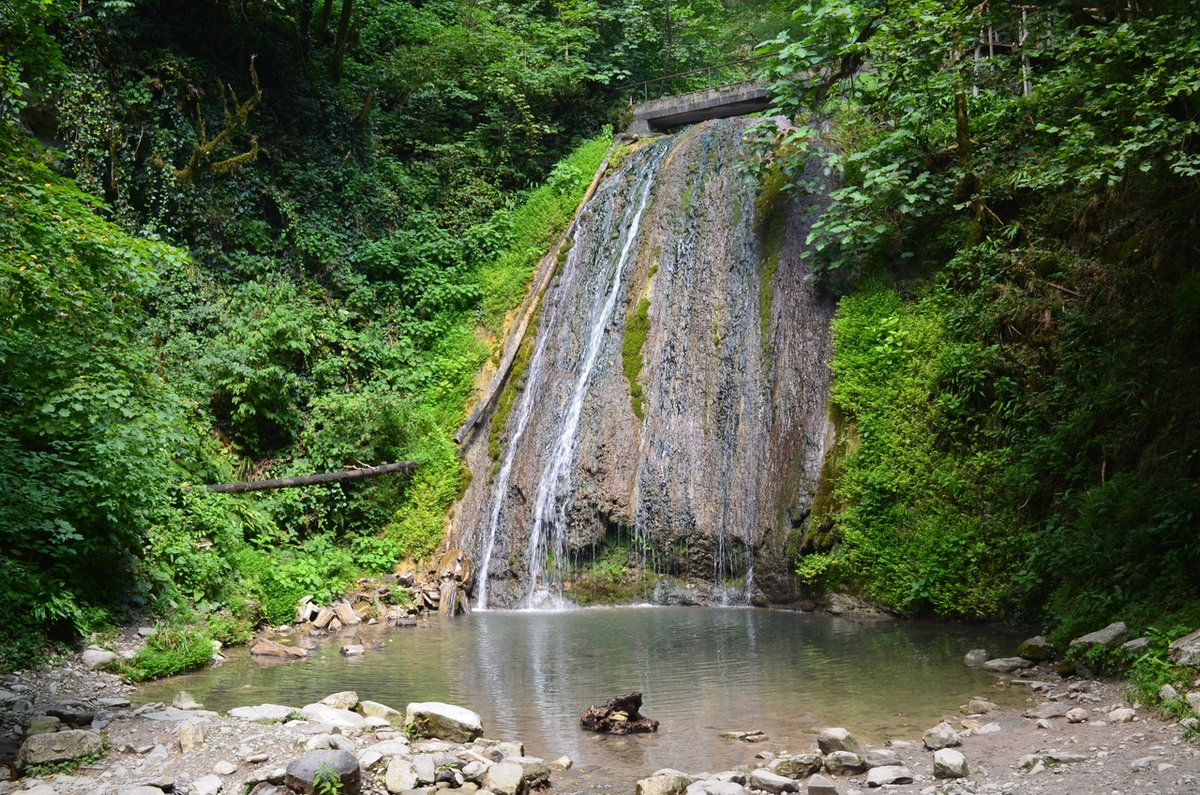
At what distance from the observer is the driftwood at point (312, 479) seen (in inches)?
423

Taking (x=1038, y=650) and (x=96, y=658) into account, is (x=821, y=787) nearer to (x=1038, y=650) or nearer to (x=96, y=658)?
(x=1038, y=650)

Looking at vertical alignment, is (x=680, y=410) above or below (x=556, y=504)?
above

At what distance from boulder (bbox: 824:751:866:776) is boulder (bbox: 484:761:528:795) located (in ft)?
5.31

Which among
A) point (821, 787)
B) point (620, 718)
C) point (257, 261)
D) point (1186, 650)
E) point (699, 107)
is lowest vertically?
point (620, 718)

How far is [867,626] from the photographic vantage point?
350 inches

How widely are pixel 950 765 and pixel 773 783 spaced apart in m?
0.89

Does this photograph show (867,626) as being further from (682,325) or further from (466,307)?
(466,307)

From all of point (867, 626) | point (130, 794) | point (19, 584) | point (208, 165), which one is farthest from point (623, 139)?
point (130, 794)

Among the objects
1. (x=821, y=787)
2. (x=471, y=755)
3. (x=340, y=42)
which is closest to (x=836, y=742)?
(x=821, y=787)

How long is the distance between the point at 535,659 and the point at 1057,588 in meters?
4.74

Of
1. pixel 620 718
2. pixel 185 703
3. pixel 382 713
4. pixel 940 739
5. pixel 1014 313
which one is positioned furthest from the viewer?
pixel 1014 313

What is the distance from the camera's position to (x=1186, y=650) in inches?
205

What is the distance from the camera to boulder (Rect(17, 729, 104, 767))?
171 inches

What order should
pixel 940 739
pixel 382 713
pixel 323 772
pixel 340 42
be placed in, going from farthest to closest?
1. pixel 340 42
2. pixel 382 713
3. pixel 940 739
4. pixel 323 772
